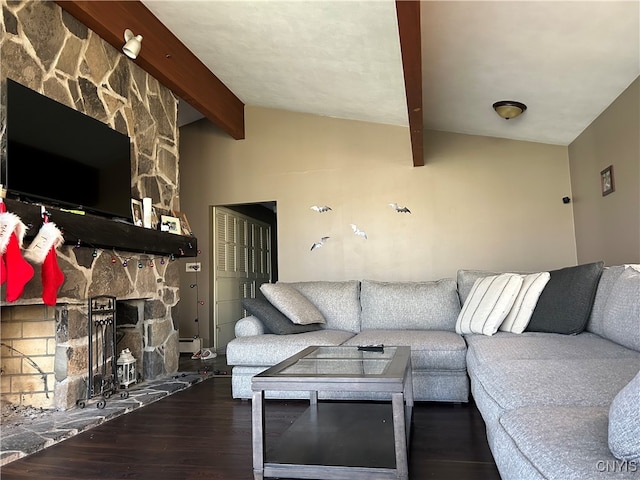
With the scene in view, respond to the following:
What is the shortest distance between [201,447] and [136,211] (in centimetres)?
224

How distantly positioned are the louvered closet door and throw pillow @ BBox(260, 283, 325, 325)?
2.52 meters

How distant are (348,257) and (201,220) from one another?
2.03 meters

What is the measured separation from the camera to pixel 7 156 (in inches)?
106

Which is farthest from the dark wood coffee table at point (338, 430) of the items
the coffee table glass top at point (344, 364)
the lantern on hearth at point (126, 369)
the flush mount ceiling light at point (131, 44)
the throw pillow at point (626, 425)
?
the flush mount ceiling light at point (131, 44)

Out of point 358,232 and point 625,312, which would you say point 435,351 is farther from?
point 358,232

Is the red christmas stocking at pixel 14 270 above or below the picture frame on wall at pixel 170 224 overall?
below

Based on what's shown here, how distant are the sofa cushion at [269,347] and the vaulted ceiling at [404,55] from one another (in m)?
1.82

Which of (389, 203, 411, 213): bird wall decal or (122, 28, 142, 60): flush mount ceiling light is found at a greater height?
(122, 28, 142, 60): flush mount ceiling light

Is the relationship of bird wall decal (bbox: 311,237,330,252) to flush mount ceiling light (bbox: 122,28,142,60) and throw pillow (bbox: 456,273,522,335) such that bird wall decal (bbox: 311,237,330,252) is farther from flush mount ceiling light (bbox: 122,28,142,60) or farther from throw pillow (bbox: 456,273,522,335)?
flush mount ceiling light (bbox: 122,28,142,60)

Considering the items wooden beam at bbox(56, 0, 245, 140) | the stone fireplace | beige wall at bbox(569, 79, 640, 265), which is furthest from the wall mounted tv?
beige wall at bbox(569, 79, 640, 265)

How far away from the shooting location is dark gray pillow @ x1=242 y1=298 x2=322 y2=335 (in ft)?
11.2

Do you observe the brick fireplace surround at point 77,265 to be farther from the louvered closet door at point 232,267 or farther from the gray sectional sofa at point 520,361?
the louvered closet door at point 232,267

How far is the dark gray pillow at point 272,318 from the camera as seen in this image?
135 inches

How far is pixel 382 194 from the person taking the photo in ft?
18.3
